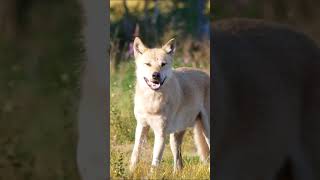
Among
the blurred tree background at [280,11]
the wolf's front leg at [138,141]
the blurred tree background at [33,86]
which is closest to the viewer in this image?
the blurred tree background at [33,86]

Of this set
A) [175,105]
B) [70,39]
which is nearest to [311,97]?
[175,105]

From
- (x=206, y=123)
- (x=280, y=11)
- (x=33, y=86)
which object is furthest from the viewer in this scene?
(x=206, y=123)

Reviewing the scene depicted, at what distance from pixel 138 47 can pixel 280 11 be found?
71cm

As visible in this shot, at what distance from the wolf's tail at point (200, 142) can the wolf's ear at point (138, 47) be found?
440mm

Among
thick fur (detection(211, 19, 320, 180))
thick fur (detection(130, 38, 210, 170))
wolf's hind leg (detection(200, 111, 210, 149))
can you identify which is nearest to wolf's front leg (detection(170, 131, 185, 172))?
thick fur (detection(130, 38, 210, 170))

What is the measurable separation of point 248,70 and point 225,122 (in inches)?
10.2

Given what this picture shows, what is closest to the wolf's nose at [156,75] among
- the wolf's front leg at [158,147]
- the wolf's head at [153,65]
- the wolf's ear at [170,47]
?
the wolf's head at [153,65]

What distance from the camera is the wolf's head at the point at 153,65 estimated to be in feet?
9.26

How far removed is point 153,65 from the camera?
284 centimetres

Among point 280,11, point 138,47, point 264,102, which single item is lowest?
point 264,102

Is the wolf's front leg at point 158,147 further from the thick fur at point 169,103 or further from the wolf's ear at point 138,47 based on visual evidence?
the wolf's ear at point 138,47

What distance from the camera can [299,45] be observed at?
8.95ft

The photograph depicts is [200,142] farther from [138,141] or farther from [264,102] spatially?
[264,102]

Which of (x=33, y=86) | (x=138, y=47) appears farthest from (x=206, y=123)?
(x=33, y=86)
